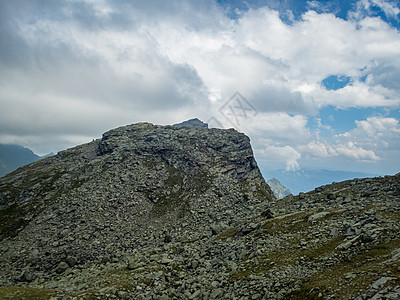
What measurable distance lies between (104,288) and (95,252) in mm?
25563

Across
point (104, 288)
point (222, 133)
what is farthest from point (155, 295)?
point (222, 133)

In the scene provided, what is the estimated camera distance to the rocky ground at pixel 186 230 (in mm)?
22484

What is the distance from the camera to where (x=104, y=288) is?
28359 mm

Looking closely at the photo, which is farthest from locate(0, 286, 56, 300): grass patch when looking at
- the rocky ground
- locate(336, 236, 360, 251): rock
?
locate(336, 236, 360, 251): rock

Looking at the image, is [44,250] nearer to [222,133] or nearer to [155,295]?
[155,295]

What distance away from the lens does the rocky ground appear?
22.5 m

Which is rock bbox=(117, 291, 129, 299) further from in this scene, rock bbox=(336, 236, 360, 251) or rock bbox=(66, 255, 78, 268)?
rock bbox=(66, 255, 78, 268)

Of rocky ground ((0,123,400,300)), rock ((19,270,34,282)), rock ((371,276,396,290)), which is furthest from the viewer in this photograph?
rock ((19,270,34,282))

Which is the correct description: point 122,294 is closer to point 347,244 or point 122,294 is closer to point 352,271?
point 352,271

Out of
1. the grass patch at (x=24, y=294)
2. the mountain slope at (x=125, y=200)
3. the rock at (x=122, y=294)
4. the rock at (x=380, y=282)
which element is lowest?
the rock at (x=122, y=294)

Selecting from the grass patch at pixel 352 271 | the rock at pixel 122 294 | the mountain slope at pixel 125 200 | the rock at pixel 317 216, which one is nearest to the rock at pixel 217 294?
the grass patch at pixel 352 271

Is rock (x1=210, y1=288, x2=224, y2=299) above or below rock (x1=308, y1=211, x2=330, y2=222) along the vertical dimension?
below

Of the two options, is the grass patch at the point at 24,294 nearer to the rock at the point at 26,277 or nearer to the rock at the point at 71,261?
the rock at the point at 26,277

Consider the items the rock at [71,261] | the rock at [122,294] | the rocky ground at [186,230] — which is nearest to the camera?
the rocky ground at [186,230]
